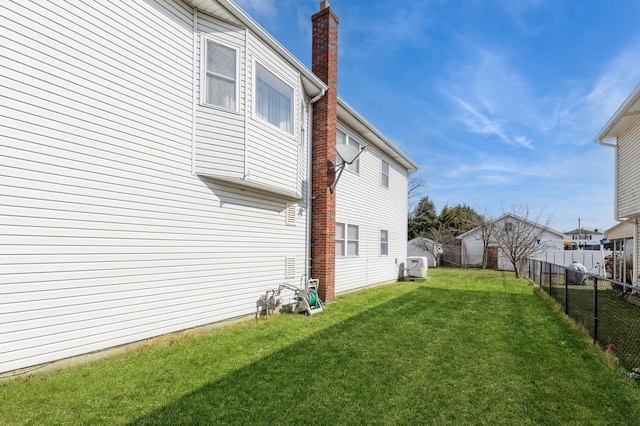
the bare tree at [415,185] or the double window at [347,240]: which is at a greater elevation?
the bare tree at [415,185]

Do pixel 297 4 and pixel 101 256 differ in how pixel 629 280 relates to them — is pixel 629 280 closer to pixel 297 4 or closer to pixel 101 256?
pixel 297 4

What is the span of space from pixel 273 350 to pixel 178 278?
6.33ft

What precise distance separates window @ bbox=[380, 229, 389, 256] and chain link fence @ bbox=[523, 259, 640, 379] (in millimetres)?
5623

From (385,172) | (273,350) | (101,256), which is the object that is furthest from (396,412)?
(385,172)

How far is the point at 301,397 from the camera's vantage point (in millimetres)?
3320

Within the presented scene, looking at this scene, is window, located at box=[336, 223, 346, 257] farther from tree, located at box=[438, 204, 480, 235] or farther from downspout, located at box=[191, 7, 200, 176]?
tree, located at box=[438, 204, 480, 235]

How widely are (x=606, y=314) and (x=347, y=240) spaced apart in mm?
6689

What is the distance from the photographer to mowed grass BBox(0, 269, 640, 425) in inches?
116

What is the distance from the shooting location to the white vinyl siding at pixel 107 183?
356 cm

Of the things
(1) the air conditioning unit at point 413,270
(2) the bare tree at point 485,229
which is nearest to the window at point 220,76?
(1) the air conditioning unit at point 413,270

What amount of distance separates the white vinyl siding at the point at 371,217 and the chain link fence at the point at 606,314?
18.4 feet

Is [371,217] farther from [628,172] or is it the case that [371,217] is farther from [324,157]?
[628,172]

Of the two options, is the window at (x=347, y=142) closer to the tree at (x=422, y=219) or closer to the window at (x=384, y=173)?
the window at (x=384, y=173)

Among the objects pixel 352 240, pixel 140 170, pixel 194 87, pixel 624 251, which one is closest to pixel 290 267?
pixel 352 240
